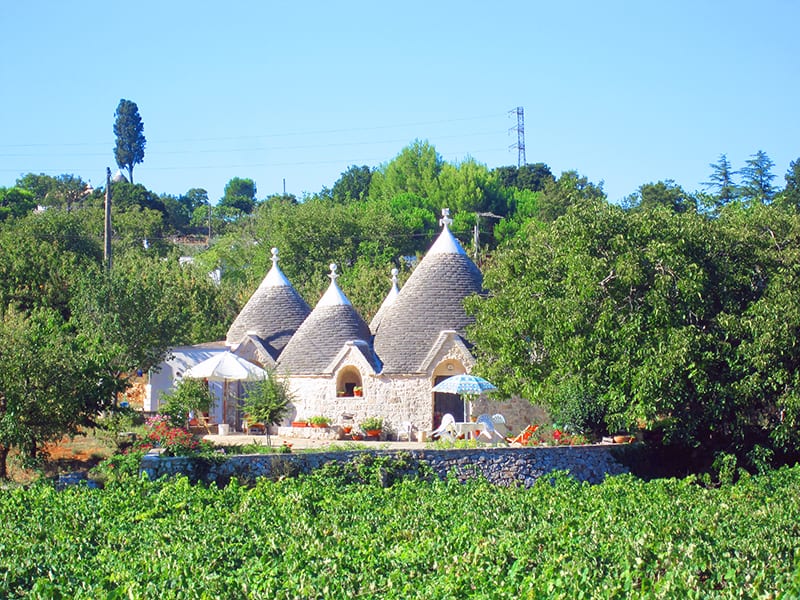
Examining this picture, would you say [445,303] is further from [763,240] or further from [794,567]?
[794,567]

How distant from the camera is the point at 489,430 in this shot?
25797 millimetres

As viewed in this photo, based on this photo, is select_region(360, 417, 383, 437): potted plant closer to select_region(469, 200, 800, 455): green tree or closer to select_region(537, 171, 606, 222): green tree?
select_region(469, 200, 800, 455): green tree

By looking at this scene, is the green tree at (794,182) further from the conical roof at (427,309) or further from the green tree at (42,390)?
the green tree at (42,390)

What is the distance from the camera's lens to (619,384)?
2414cm

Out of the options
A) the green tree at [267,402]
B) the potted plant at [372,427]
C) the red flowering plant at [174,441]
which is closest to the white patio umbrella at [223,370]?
the green tree at [267,402]

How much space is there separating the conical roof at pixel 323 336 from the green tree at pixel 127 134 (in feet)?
244

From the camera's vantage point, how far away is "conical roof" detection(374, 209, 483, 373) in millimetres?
28969

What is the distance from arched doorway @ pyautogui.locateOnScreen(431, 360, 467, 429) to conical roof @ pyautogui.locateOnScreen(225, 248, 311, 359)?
585 centimetres

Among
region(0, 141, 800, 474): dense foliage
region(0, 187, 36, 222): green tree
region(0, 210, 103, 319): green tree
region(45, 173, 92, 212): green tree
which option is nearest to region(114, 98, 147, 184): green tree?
region(45, 173, 92, 212): green tree

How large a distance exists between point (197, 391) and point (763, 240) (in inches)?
583

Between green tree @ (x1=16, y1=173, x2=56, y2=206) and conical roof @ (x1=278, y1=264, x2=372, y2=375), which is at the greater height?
green tree @ (x1=16, y1=173, x2=56, y2=206)

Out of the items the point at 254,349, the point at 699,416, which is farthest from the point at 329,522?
the point at 254,349

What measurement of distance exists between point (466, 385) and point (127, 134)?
82.1 metres

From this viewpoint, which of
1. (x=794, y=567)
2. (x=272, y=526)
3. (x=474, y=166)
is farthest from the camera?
(x=474, y=166)
